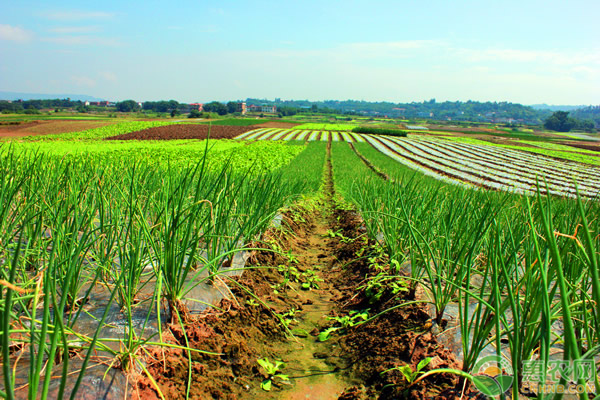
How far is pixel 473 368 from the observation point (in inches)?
64.4

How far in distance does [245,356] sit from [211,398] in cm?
41

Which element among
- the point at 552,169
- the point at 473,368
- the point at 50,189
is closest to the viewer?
the point at 473,368

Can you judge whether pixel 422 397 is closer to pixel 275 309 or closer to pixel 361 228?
pixel 275 309

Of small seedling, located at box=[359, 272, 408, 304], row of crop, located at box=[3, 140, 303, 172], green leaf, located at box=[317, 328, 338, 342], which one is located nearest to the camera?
green leaf, located at box=[317, 328, 338, 342]

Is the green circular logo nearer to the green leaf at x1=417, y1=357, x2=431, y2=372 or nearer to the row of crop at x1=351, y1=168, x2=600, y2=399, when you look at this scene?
the row of crop at x1=351, y1=168, x2=600, y2=399

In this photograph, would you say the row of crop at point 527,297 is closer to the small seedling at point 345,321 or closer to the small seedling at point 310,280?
the small seedling at point 345,321

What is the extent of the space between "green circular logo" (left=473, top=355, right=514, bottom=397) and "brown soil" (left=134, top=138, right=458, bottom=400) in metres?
0.15

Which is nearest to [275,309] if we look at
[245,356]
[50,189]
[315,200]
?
[245,356]

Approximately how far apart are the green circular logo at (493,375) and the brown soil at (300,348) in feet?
0.51

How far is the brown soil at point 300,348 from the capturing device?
179 centimetres

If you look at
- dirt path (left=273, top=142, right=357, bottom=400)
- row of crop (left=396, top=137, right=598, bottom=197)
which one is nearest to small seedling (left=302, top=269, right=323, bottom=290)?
dirt path (left=273, top=142, right=357, bottom=400)

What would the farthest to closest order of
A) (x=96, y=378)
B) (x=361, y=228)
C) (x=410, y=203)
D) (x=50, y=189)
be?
(x=361, y=228) → (x=410, y=203) → (x=50, y=189) → (x=96, y=378)

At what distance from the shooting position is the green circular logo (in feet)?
4.59

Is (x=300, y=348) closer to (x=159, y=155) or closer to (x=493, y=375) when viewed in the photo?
(x=493, y=375)
